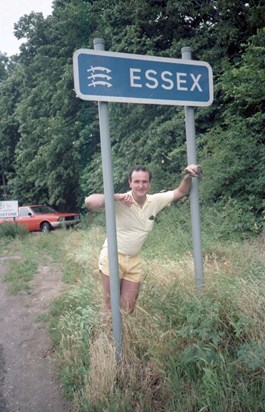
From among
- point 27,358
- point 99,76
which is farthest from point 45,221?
point 99,76

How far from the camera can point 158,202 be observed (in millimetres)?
2980

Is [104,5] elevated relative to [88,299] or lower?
elevated

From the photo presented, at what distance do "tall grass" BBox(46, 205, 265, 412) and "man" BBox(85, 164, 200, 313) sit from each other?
22 cm

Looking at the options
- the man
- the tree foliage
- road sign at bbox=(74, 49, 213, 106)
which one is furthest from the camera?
the tree foliage

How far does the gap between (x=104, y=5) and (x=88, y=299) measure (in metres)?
12.1

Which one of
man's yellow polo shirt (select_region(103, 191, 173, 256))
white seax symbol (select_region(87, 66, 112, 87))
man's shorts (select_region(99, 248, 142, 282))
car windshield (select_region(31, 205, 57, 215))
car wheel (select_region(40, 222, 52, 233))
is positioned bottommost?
car wheel (select_region(40, 222, 52, 233))

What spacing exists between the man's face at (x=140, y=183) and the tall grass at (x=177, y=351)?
92 cm

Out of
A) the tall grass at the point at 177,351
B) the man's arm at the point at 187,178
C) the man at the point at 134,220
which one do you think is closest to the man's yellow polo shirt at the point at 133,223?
the man at the point at 134,220

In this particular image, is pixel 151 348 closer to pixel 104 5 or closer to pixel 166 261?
pixel 166 261

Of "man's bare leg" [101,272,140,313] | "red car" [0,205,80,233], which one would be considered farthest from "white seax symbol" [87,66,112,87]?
"red car" [0,205,80,233]

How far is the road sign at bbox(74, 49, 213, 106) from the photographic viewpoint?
2.34 meters

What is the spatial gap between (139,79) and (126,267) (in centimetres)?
148

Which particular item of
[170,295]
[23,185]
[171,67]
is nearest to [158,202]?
[170,295]

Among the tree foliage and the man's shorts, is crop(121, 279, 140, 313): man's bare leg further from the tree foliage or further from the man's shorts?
the tree foliage
